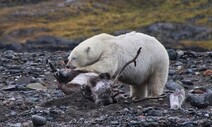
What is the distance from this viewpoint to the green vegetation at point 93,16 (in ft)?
337

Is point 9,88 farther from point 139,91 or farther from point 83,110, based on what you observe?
point 83,110

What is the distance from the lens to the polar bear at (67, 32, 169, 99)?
43.9 ft

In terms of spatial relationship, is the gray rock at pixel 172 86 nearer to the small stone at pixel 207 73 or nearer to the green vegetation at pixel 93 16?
the small stone at pixel 207 73

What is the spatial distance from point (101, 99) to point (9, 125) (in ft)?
7.39

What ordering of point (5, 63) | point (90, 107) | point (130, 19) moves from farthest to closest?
point (130, 19)
point (5, 63)
point (90, 107)

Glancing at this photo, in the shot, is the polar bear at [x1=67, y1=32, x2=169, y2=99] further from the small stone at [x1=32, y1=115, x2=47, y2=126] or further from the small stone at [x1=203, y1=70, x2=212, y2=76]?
the small stone at [x1=203, y1=70, x2=212, y2=76]

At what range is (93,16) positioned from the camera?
117 meters

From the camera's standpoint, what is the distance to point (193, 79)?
750 inches

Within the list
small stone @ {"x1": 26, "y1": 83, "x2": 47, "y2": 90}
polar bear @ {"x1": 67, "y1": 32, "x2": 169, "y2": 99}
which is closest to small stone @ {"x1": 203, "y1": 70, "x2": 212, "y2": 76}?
polar bear @ {"x1": 67, "y1": 32, "x2": 169, "y2": 99}

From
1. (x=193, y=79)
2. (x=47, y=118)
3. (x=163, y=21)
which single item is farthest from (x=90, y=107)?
(x=163, y=21)

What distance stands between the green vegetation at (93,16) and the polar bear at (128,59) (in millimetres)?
81262

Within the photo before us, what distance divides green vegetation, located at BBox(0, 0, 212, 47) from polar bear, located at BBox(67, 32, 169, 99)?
81.3 m

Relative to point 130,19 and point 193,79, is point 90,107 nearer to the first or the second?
point 193,79

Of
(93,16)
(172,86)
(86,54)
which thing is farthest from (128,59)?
(93,16)
